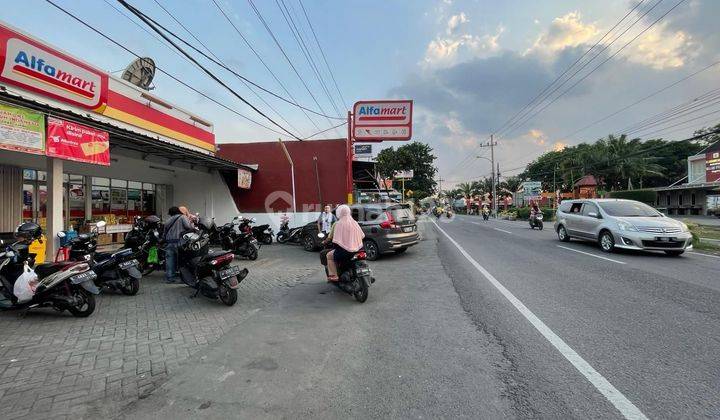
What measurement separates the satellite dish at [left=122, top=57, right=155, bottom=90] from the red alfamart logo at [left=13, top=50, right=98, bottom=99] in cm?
377

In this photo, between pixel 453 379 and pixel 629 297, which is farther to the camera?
pixel 629 297

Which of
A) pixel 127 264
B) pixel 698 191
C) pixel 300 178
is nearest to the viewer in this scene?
pixel 127 264

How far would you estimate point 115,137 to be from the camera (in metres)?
9.25

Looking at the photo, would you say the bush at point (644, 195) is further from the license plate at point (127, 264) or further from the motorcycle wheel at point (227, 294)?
the license plate at point (127, 264)

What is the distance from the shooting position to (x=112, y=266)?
266 inches

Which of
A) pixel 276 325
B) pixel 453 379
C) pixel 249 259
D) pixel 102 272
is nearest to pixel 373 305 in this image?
pixel 276 325

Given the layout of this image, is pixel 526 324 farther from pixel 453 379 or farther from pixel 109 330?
pixel 109 330

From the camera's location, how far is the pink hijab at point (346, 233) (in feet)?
20.6

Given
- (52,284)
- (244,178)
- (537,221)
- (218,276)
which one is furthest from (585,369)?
(537,221)

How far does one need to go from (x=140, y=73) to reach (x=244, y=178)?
18.9 feet

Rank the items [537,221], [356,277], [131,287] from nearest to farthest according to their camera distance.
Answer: [356,277] < [131,287] < [537,221]

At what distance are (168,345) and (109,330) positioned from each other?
114cm

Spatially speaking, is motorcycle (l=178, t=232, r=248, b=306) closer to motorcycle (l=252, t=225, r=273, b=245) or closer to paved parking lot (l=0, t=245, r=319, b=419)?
paved parking lot (l=0, t=245, r=319, b=419)

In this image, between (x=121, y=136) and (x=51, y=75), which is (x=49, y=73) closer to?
(x=51, y=75)
